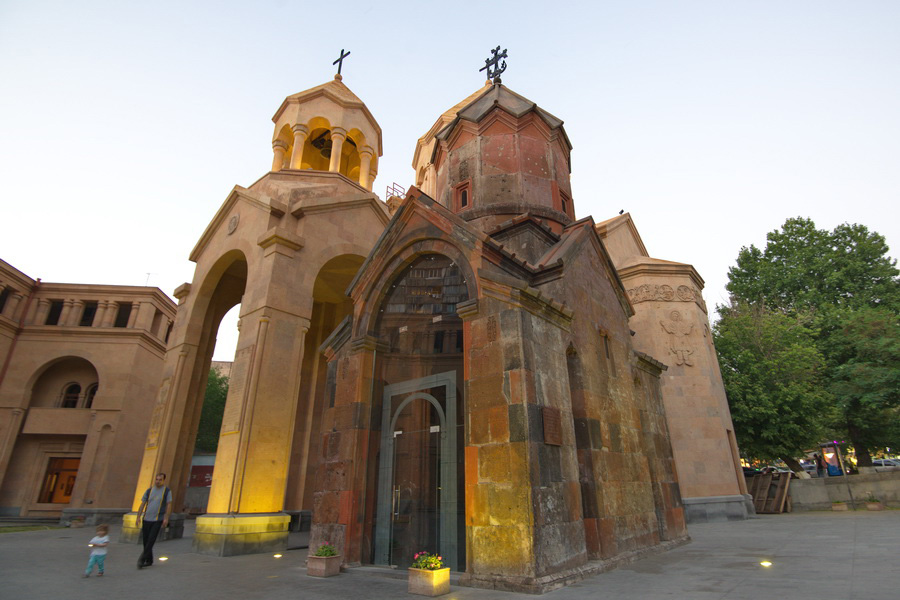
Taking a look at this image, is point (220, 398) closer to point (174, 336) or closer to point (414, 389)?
point (174, 336)

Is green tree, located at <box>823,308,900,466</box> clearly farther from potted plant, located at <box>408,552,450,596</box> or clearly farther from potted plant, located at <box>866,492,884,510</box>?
potted plant, located at <box>408,552,450,596</box>

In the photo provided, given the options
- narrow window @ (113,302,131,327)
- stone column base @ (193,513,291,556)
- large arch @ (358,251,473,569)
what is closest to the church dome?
large arch @ (358,251,473,569)

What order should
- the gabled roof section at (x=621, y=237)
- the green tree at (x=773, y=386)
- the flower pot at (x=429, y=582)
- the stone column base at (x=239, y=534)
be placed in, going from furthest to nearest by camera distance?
the gabled roof section at (x=621, y=237)
the green tree at (x=773, y=386)
the stone column base at (x=239, y=534)
the flower pot at (x=429, y=582)

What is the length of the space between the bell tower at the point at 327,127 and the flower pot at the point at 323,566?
1290 cm

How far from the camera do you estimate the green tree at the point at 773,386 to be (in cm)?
1858

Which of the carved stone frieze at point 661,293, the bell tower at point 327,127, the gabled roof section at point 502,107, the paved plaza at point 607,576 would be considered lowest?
the paved plaza at point 607,576

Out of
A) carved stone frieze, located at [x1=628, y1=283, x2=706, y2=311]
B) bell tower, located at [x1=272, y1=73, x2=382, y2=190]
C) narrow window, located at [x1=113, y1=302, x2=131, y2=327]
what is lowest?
carved stone frieze, located at [x1=628, y1=283, x2=706, y2=311]

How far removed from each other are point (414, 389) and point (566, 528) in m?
3.43

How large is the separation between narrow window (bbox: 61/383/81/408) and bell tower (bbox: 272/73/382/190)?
17114 mm

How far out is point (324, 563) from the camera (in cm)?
698

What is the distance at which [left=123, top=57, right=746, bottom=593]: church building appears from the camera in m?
6.46

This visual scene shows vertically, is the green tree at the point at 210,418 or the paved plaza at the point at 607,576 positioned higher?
the green tree at the point at 210,418

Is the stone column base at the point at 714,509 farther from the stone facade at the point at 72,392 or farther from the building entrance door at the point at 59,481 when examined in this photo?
the building entrance door at the point at 59,481

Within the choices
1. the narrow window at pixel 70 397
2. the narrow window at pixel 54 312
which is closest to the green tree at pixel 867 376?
the narrow window at pixel 70 397
